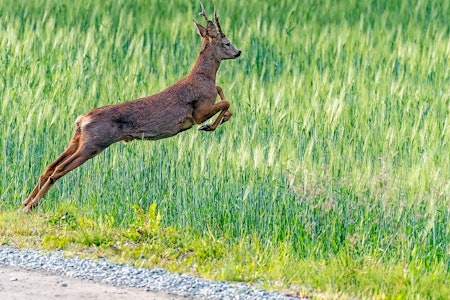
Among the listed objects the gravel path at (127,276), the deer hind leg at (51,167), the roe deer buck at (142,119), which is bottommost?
the gravel path at (127,276)

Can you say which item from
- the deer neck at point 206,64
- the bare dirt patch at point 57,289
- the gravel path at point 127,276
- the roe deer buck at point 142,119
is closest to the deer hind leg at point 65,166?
the roe deer buck at point 142,119

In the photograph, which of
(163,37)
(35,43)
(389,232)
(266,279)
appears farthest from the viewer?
(163,37)

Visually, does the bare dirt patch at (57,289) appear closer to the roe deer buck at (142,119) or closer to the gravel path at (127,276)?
the gravel path at (127,276)

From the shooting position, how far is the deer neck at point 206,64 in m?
9.12

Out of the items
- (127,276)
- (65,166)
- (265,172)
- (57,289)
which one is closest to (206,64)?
(265,172)

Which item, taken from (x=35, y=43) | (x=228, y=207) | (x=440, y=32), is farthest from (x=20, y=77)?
(x=440, y=32)

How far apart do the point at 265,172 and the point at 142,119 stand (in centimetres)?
96

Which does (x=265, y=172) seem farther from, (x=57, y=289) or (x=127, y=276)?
(x=57, y=289)

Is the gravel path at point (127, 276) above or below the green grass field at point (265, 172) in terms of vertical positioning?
below

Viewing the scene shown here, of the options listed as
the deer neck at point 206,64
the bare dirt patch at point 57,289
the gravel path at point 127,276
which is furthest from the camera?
the deer neck at point 206,64

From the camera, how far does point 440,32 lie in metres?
14.7

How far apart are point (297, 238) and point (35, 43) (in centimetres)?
557

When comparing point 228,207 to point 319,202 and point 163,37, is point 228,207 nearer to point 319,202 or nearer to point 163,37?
point 319,202

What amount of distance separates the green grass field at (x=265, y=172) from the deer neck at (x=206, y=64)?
52 centimetres
